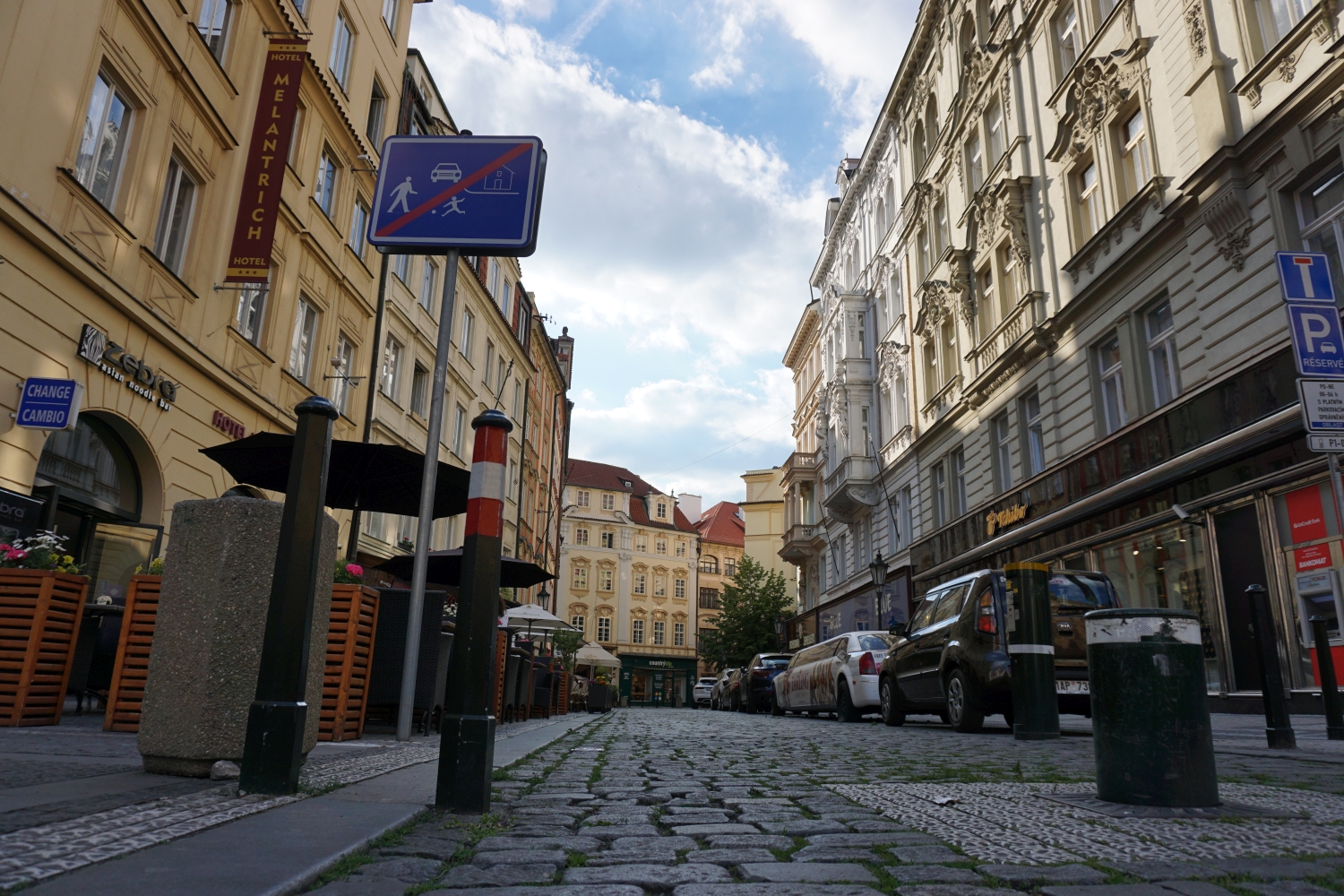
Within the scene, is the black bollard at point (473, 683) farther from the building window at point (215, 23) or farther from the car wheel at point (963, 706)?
the building window at point (215, 23)

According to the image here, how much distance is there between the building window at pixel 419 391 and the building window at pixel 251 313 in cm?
1017

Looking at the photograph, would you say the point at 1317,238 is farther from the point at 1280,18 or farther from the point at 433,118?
the point at 433,118

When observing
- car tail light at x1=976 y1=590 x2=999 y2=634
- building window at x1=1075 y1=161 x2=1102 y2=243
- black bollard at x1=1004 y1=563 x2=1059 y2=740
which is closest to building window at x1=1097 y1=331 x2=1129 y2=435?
building window at x1=1075 y1=161 x2=1102 y2=243

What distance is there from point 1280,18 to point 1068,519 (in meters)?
9.16

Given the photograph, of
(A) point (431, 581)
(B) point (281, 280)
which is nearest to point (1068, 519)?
(A) point (431, 581)

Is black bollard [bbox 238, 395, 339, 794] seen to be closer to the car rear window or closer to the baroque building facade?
the car rear window

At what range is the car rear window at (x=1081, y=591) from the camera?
423 inches

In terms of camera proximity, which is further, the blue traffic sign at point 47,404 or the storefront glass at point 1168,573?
the storefront glass at point 1168,573

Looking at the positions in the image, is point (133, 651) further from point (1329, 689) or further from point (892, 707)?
point (892, 707)

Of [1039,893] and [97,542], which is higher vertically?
[97,542]

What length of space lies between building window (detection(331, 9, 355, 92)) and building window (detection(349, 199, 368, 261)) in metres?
2.53

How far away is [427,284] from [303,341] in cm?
942

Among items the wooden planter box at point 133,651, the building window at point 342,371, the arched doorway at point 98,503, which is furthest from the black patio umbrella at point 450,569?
the building window at point 342,371

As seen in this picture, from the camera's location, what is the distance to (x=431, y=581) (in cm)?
1241
